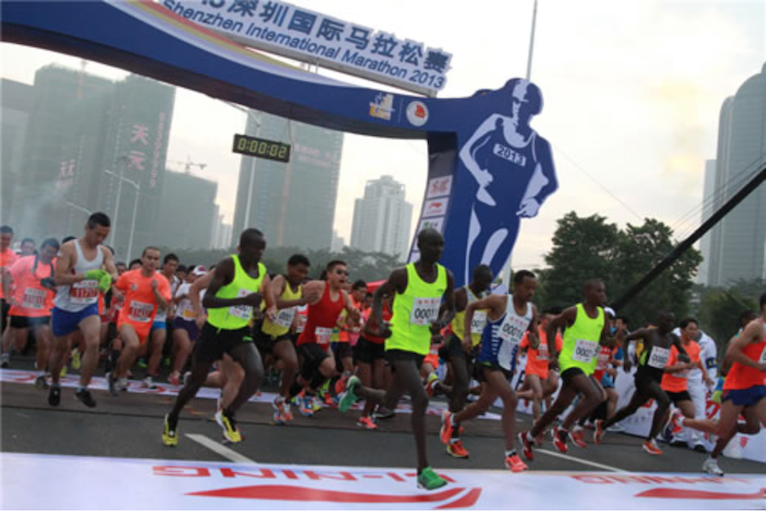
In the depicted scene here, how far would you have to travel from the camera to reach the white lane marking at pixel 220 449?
19.9 ft

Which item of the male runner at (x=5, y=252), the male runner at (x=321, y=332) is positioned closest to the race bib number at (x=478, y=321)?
the male runner at (x=321, y=332)

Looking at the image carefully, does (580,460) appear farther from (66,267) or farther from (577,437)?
Answer: (66,267)

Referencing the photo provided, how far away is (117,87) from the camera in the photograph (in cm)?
8288

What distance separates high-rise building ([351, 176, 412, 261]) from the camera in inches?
3292

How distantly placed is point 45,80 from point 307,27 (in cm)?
8122

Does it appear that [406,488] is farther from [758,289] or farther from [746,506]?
[758,289]

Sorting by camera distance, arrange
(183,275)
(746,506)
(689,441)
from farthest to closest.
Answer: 1. (183,275)
2. (689,441)
3. (746,506)

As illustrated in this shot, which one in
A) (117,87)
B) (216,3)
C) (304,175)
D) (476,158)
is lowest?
(476,158)

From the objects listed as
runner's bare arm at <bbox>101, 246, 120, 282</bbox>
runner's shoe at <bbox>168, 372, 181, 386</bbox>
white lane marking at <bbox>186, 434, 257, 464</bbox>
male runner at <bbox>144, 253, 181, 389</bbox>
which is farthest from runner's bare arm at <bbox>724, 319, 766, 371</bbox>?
runner's shoe at <bbox>168, 372, 181, 386</bbox>

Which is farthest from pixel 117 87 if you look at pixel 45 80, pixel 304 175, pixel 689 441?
pixel 689 441

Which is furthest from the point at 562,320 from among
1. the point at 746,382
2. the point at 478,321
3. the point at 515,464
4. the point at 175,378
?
the point at 175,378

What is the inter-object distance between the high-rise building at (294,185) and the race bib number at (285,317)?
48.8 m

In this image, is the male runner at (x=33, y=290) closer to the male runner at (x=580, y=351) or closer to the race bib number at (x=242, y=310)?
the race bib number at (x=242, y=310)

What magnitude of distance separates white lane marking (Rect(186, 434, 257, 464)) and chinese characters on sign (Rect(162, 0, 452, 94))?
11.2 metres
